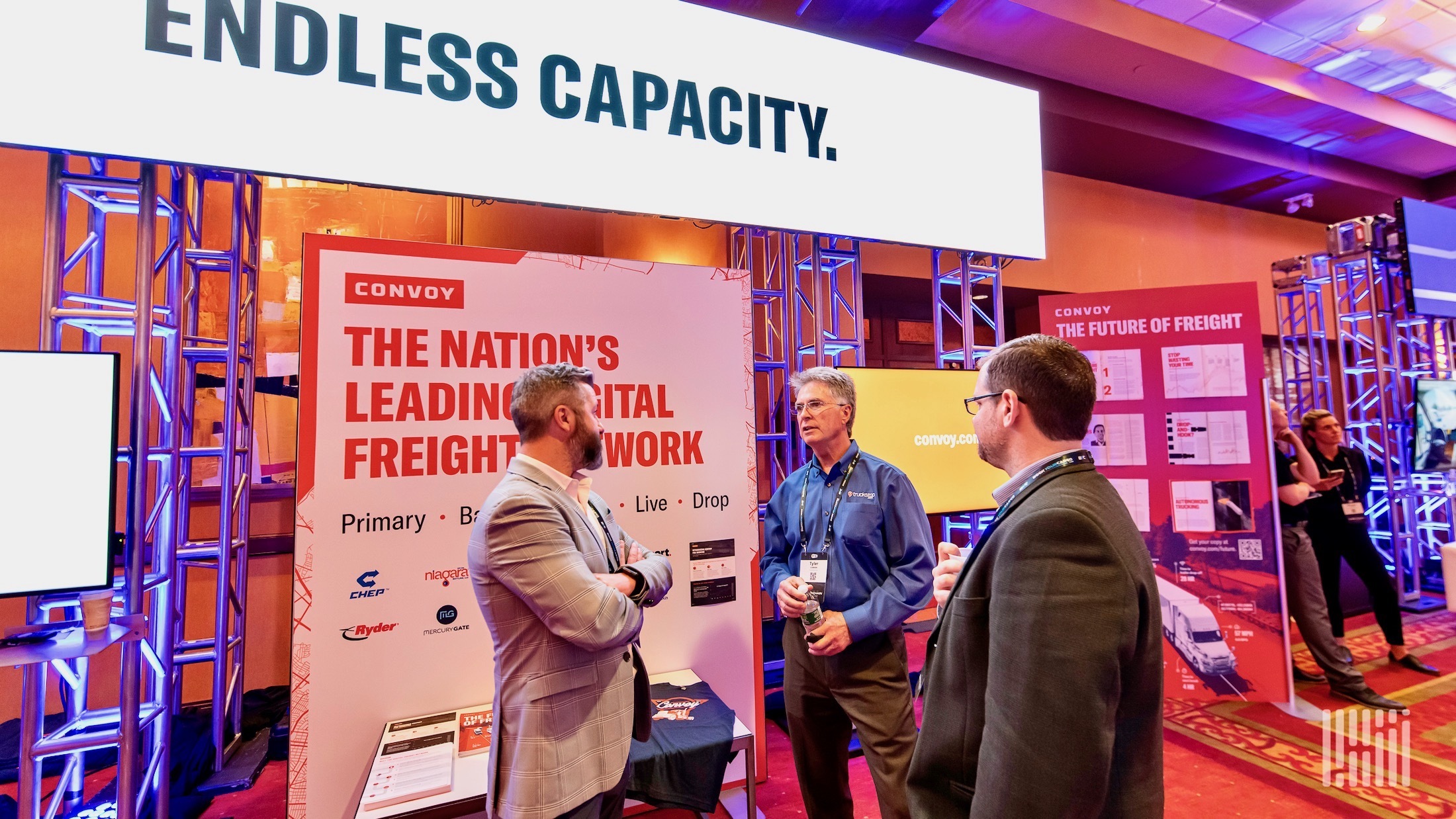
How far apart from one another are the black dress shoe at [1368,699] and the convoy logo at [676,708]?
3.85m

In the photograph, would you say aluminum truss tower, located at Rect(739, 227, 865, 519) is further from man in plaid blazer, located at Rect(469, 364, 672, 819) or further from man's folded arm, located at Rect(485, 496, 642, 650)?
man's folded arm, located at Rect(485, 496, 642, 650)

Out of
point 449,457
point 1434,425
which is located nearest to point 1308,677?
point 1434,425

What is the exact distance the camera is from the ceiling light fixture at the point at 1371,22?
4898 millimetres

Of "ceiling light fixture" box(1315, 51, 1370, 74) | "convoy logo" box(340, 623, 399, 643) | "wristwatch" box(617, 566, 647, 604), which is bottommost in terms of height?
"convoy logo" box(340, 623, 399, 643)

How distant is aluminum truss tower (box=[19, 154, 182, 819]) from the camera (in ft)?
6.82

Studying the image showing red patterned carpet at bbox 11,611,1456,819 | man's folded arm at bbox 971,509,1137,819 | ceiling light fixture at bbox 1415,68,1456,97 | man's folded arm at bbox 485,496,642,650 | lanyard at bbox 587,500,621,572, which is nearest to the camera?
man's folded arm at bbox 971,509,1137,819

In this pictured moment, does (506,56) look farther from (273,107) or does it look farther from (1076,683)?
(1076,683)

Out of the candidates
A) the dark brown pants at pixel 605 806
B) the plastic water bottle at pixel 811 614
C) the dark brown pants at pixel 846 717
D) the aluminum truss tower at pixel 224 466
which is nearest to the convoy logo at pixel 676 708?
the dark brown pants at pixel 846 717

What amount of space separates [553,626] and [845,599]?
43.4 inches

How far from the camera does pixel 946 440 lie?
12.0 feet

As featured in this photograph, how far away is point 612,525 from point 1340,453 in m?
4.94

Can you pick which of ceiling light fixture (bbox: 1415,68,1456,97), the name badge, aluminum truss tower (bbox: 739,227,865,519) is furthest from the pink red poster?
ceiling light fixture (bbox: 1415,68,1456,97)

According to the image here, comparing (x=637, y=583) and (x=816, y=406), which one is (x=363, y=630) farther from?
(x=816, y=406)

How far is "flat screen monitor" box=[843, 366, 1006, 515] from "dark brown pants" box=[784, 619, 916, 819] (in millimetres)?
1473
